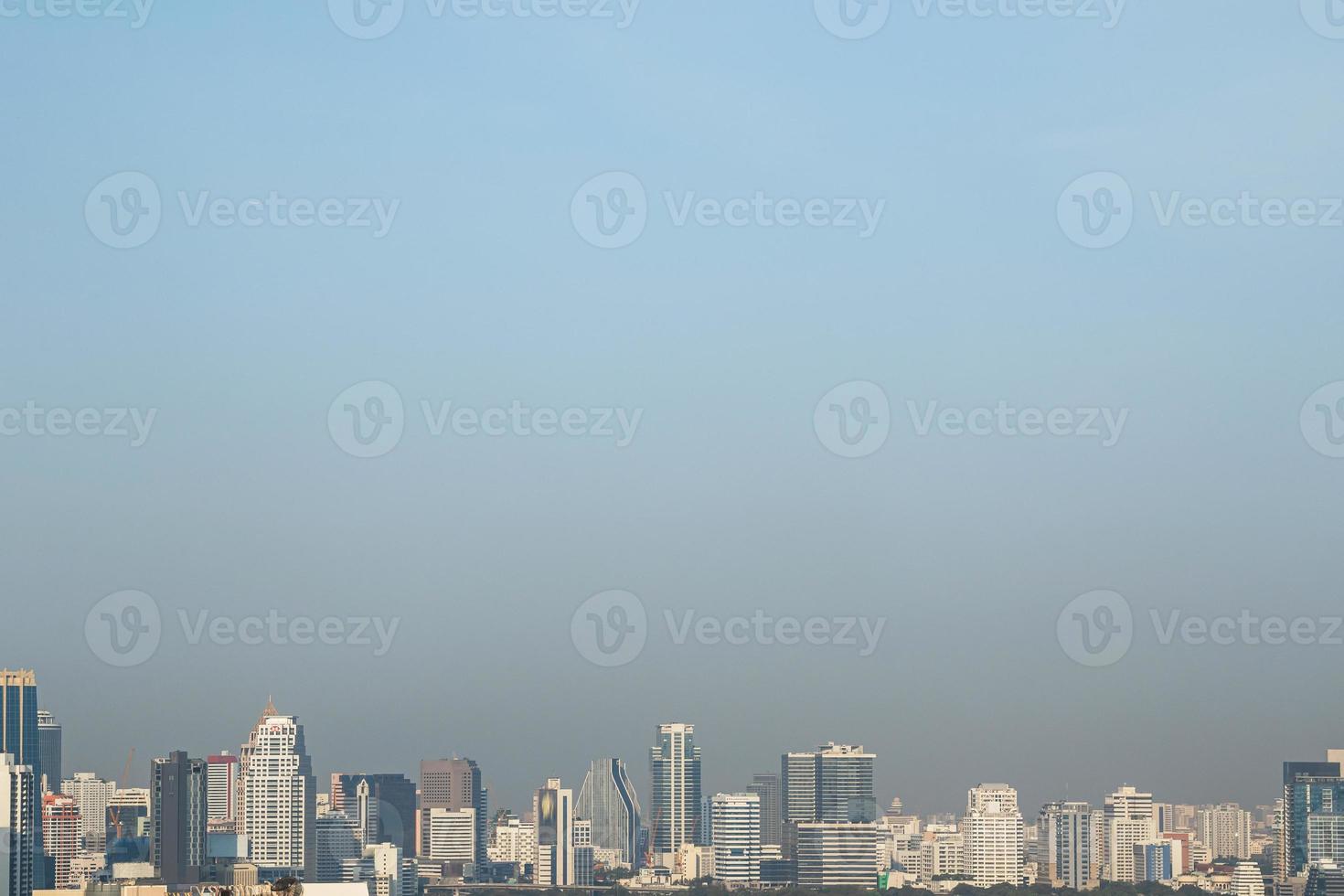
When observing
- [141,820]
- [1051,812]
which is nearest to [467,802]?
[141,820]

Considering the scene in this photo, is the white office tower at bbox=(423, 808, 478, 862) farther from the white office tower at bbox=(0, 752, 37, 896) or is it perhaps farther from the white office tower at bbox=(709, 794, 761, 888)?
the white office tower at bbox=(0, 752, 37, 896)

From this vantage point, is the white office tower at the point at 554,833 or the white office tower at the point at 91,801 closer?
the white office tower at the point at 91,801

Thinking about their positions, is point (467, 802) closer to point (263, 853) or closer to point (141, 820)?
point (263, 853)

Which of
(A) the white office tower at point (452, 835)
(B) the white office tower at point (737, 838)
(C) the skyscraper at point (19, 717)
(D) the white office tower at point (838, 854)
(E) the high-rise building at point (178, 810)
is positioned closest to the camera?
(E) the high-rise building at point (178, 810)

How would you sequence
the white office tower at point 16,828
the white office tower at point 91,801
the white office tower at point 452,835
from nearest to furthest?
the white office tower at point 16,828 → the white office tower at point 91,801 → the white office tower at point 452,835

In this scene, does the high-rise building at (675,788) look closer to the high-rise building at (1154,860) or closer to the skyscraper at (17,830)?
the high-rise building at (1154,860)

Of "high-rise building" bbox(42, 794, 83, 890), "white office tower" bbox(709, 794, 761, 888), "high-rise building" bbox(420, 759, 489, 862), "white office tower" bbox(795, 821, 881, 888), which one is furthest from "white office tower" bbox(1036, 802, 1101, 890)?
"high-rise building" bbox(42, 794, 83, 890)

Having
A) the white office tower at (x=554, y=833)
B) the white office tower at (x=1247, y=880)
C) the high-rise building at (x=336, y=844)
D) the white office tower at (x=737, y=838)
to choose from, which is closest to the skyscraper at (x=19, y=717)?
the high-rise building at (x=336, y=844)
